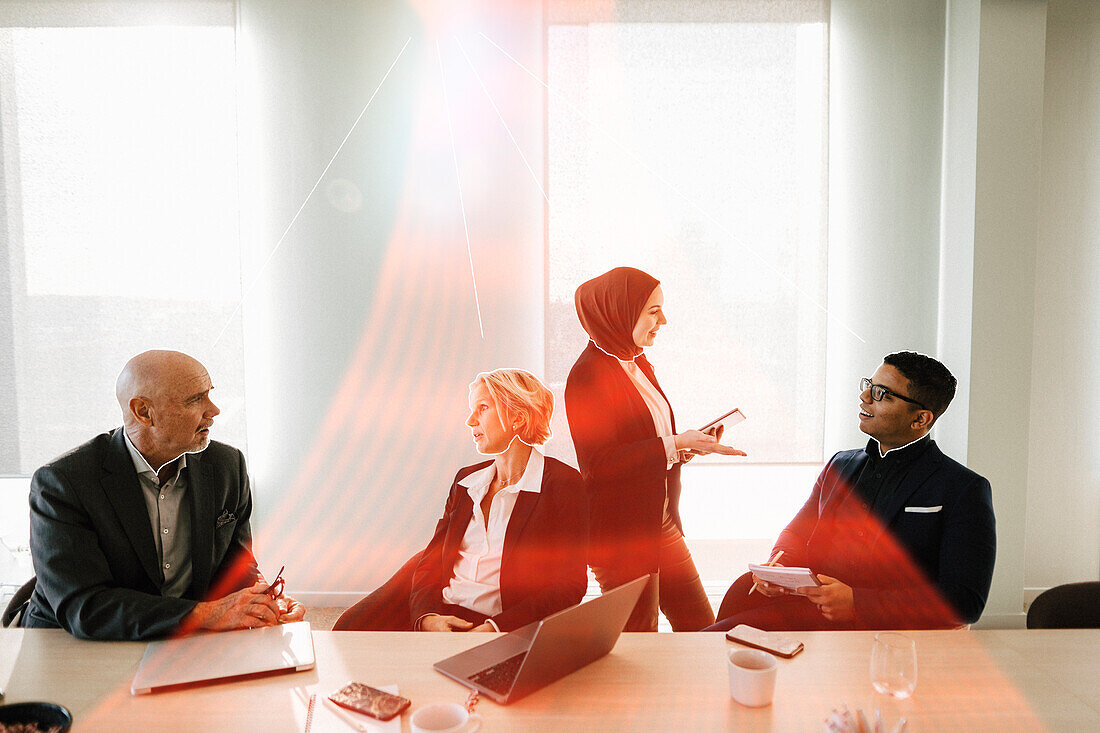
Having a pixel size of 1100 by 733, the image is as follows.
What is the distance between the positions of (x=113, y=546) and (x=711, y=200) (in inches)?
111

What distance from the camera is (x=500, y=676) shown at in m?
1.40

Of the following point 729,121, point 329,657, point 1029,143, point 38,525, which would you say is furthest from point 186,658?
point 1029,143

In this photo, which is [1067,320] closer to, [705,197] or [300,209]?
[705,197]

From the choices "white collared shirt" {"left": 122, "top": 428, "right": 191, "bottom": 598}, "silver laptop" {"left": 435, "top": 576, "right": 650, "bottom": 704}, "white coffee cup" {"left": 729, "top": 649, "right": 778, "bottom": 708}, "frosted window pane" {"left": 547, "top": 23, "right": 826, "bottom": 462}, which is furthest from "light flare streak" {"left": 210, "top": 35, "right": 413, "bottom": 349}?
"white coffee cup" {"left": 729, "top": 649, "right": 778, "bottom": 708}

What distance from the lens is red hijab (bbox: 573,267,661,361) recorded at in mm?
2598

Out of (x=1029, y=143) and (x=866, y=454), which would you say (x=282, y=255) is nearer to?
(x=866, y=454)

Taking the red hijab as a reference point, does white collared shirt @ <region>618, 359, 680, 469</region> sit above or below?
below

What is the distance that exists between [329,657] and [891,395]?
1.68 metres

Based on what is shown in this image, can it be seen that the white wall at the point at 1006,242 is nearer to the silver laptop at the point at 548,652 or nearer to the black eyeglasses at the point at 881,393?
the black eyeglasses at the point at 881,393

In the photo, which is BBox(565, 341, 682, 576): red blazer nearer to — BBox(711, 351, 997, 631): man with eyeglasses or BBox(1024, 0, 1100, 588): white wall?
BBox(711, 351, 997, 631): man with eyeglasses

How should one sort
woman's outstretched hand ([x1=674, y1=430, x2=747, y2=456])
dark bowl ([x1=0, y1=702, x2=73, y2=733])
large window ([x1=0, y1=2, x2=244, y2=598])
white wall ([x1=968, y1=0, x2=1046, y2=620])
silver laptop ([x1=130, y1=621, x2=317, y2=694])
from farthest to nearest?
large window ([x1=0, y1=2, x2=244, y2=598]) → white wall ([x1=968, y1=0, x2=1046, y2=620]) → woman's outstretched hand ([x1=674, y1=430, x2=747, y2=456]) → silver laptop ([x1=130, y1=621, x2=317, y2=694]) → dark bowl ([x1=0, y1=702, x2=73, y2=733])

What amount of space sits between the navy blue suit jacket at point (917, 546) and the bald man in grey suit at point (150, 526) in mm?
1562

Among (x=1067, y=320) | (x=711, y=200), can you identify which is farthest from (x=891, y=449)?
(x=1067, y=320)

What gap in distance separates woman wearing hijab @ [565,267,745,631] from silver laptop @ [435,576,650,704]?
103 centimetres
